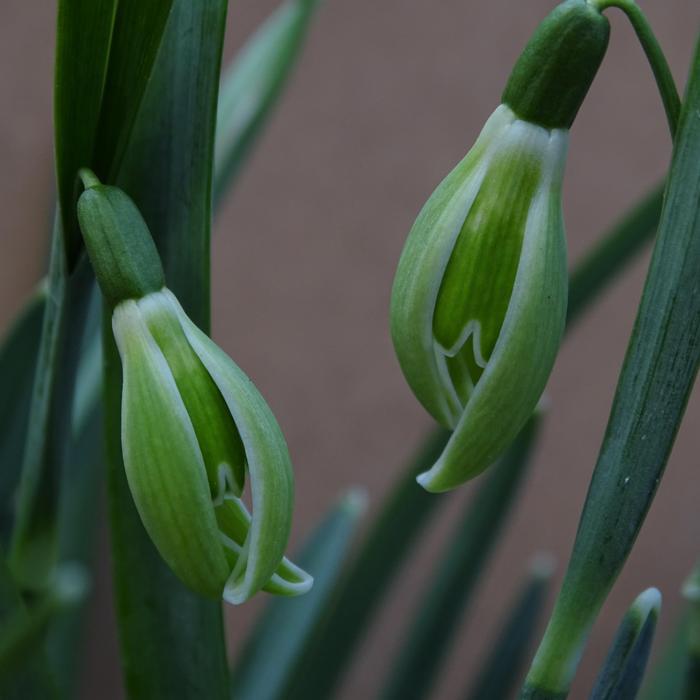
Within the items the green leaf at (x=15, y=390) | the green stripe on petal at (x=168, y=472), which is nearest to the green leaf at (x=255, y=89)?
the green leaf at (x=15, y=390)

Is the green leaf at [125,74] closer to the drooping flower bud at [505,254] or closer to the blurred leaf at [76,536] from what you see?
the drooping flower bud at [505,254]

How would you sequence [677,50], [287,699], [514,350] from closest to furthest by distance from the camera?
[514,350]
[287,699]
[677,50]

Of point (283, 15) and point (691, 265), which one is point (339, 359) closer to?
point (283, 15)

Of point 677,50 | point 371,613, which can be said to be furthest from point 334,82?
point 371,613

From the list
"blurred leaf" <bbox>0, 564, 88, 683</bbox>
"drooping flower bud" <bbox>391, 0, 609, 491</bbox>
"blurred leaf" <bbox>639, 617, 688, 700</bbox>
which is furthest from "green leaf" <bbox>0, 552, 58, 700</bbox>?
"blurred leaf" <bbox>639, 617, 688, 700</bbox>

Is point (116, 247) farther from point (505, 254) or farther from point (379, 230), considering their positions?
point (379, 230)

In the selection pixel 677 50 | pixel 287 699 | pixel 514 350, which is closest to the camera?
pixel 514 350

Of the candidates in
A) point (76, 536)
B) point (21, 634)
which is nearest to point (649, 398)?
point (21, 634)
